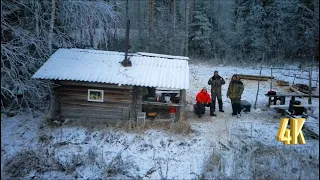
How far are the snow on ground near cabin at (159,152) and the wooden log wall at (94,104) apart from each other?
717 millimetres

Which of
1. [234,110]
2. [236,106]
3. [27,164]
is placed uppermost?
[236,106]

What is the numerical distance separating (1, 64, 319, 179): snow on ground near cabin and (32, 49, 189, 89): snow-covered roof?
205 cm

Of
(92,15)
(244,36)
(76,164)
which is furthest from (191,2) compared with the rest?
(76,164)

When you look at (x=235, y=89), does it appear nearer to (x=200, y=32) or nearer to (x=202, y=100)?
(x=202, y=100)

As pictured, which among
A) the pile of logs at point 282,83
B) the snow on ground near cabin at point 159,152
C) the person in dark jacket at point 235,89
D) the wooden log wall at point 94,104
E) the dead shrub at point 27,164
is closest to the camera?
the snow on ground near cabin at point 159,152

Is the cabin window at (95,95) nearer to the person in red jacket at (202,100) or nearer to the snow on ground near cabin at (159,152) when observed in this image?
the snow on ground near cabin at (159,152)

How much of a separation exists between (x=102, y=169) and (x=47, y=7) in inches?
344

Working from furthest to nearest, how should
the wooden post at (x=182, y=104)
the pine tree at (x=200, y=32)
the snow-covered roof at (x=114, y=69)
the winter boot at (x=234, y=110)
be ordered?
the pine tree at (x=200, y=32)
the winter boot at (x=234, y=110)
the wooden post at (x=182, y=104)
the snow-covered roof at (x=114, y=69)

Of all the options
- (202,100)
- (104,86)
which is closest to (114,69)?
(104,86)

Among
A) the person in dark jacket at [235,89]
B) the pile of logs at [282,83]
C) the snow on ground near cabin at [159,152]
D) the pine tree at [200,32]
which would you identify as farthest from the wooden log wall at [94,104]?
the pine tree at [200,32]

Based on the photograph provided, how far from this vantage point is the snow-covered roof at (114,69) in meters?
11.7

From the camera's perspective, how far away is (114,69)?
41.1 ft

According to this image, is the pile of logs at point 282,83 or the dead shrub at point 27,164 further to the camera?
the pile of logs at point 282,83

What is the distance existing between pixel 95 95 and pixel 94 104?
1.28ft
